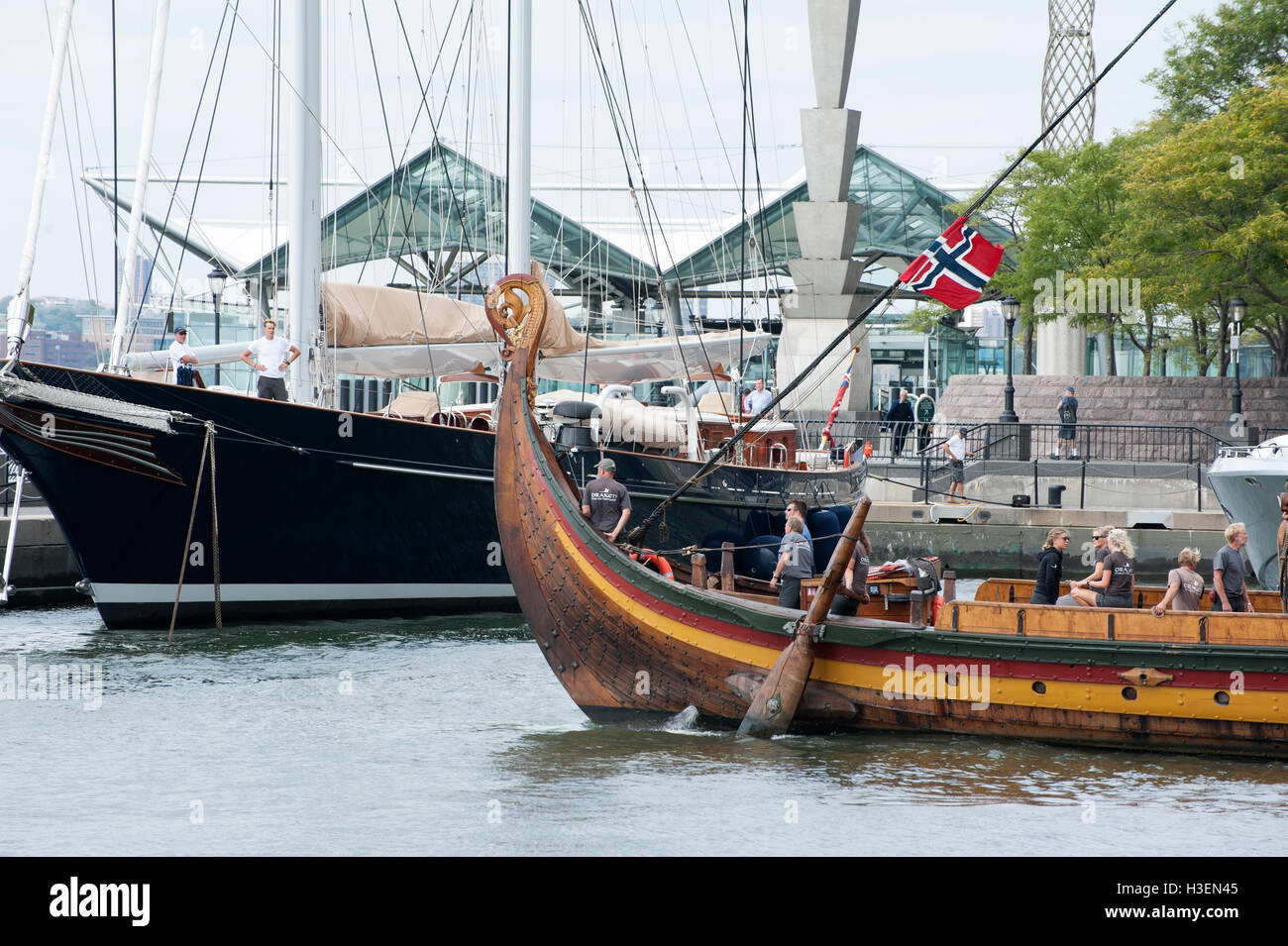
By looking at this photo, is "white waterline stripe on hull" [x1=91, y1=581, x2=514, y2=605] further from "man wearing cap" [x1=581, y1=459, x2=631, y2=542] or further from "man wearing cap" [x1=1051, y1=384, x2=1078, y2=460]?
"man wearing cap" [x1=1051, y1=384, x2=1078, y2=460]

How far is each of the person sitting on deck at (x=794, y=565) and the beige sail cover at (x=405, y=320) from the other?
24.9 ft

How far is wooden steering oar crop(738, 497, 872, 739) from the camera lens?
11.4 metres

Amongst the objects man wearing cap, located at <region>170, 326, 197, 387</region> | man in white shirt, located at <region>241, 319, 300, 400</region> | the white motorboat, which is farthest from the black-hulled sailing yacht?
the white motorboat

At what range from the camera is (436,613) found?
65.9ft

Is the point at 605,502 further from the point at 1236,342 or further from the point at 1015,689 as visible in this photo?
the point at 1236,342

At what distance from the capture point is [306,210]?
63.6 ft

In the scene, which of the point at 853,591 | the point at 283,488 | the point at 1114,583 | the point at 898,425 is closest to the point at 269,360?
the point at 283,488

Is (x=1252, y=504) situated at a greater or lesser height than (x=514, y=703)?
greater

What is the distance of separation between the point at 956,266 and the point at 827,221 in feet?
93.6

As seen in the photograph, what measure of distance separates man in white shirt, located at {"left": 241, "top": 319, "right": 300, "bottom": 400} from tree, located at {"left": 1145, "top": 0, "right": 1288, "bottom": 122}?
1050 inches

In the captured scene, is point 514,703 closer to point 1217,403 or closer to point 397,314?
point 397,314
